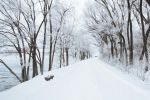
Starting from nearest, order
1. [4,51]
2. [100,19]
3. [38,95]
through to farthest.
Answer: [38,95]
[4,51]
[100,19]

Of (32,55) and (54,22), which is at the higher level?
(54,22)

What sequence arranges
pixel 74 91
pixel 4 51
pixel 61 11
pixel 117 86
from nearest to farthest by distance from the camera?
pixel 117 86 → pixel 74 91 → pixel 4 51 → pixel 61 11

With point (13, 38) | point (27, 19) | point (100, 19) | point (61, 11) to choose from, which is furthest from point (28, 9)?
point (100, 19)

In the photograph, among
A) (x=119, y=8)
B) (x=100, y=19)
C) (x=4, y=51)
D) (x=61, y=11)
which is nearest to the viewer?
(x=4, y=51)

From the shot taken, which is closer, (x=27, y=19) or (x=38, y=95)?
(x=38, y=95)

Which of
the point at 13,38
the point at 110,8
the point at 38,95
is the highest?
the point at 110,8

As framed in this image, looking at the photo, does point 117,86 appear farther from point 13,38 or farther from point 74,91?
point 13,38

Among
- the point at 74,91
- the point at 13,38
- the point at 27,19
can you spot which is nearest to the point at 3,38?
the point at 13,38

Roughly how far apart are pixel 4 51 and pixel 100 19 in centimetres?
1794

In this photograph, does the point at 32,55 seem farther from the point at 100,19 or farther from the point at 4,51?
the point at 100,19

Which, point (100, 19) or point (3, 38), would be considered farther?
point (100, 19)

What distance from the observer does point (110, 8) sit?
30656mm

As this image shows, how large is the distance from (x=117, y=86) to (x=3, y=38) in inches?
794

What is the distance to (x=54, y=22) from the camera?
116ft
